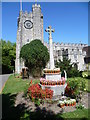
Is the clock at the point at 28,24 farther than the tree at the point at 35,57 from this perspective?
Yes

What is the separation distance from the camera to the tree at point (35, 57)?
57.1 feet

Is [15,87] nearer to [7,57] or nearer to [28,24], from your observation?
[28,24]

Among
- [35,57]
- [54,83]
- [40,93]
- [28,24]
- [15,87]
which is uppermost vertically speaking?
[28,24]

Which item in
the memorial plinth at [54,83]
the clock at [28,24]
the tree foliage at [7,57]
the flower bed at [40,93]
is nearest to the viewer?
the flower bed at [40,93]

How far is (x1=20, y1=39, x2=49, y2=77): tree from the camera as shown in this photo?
17391 mm

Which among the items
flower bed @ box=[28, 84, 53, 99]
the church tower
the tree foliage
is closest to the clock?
the church tower

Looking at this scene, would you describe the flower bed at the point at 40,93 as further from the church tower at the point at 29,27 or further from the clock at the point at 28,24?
the clock at the point at 28,24

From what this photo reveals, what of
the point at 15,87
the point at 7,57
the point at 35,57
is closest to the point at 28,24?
the point at 7,57

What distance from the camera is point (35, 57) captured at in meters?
17.5

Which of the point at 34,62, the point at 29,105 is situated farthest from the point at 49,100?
the point at 34,62

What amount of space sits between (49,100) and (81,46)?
43752 millimetres

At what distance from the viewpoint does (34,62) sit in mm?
17438

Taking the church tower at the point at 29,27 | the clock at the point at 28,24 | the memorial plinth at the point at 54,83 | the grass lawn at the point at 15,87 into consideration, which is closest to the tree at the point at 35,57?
the grass lawn at the point at 15,87

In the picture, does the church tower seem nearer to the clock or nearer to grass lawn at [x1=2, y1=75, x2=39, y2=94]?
the clock
